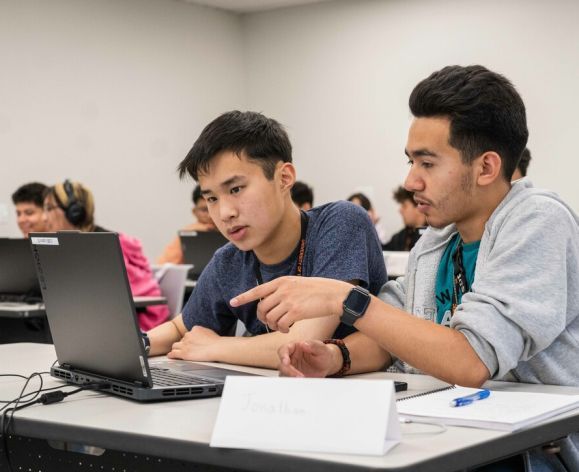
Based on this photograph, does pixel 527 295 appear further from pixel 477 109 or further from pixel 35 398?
pixel 35 398

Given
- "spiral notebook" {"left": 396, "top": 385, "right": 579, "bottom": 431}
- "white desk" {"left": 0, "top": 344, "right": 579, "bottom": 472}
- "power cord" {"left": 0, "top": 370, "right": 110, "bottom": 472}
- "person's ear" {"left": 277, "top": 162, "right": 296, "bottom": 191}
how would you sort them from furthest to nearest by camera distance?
"person's ear" {"left": 277, "top": 162, "right": 296, "bottom": 191}, "power cord" {"left": 0, "top": 370, "right": 110, "bottom": 472}, "spiral notebook" {"left": 396, "top": 385, "right": 579, "bottom": 431}, "white desk" {"left": 0, "top": 344, "right": 579, "bottom": 472}

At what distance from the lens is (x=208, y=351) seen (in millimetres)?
2053

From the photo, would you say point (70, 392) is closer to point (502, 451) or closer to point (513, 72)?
point (502, 451)

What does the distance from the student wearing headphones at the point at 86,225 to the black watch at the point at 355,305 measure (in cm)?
267

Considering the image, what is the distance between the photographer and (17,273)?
4.34 m

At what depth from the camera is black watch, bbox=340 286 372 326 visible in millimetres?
1574

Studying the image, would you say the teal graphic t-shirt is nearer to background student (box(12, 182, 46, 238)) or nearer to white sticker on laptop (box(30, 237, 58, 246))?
white sticker on laptop (box(30, 237, 58, 246))

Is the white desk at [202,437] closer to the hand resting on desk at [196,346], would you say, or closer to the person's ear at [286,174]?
the hand resting on desk at [196,346]

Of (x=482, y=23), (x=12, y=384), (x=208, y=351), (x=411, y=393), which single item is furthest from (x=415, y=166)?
(x=482, y=23)

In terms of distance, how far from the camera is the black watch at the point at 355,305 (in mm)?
1574

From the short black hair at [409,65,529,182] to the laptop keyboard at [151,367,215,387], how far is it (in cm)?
65

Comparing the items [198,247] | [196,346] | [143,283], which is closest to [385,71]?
[198,247]

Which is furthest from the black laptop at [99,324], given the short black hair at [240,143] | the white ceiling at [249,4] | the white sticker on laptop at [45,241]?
the white ceiling at [249,4]

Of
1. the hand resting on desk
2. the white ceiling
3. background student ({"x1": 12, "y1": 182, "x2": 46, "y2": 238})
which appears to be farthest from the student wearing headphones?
the white ceiling
